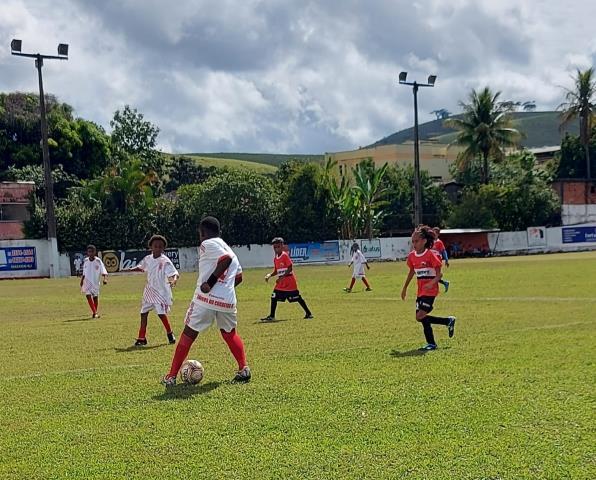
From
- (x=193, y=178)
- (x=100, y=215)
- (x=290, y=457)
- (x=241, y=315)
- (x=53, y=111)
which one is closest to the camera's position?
(x=290, y=457)

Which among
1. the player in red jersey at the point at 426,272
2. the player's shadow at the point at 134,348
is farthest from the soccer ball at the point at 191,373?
the player in red jersey at the point at 426,272

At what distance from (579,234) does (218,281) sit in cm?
5725

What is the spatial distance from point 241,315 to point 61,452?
12881 mm

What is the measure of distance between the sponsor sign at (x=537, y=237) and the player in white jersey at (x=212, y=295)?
5482cm

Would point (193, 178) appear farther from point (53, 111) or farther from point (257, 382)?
point (257, 382)

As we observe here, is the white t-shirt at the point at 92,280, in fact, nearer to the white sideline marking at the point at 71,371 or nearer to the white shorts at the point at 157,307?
→ the white shorts at the point at 157,307

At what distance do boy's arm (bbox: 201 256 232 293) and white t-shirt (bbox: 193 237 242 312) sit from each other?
54 millimetres

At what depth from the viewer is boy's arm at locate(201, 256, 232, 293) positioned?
8602 millimetres

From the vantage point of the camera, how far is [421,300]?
38.0 ft

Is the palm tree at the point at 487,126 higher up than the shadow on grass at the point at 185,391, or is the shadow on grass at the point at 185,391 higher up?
the palm tree at the point at 487,126

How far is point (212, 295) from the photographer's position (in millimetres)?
8781

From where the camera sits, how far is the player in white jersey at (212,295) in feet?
28.5

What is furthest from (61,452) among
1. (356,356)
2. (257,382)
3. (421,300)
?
(421,300)

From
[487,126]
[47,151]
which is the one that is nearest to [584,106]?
[487,126]
